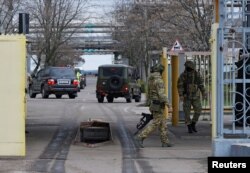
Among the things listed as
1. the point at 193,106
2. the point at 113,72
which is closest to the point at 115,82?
the point at 113,72

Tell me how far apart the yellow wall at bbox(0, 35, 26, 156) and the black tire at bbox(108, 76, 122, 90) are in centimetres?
2134

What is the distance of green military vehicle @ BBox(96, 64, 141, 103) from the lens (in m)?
33.4

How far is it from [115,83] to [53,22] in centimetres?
2226

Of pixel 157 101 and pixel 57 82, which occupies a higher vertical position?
pixel 157 101

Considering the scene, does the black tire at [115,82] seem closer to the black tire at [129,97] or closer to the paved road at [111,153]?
the black tire at [129,97]

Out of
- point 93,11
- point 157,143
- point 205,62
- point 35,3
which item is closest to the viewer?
point 157,143

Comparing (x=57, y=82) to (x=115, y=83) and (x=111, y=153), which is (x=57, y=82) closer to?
(x=115, y=83)

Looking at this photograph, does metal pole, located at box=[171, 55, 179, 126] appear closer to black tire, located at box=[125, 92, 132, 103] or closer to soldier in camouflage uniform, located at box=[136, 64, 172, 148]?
soldier in camouflage uniform, located at box=[136, 64, 172, 148]

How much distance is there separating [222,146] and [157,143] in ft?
16.8

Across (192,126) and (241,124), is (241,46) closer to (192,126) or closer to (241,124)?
(241,124)

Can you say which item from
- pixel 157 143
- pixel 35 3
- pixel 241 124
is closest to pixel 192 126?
pixel 157 143

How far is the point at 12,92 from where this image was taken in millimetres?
11898

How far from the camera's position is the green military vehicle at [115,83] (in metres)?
33.4

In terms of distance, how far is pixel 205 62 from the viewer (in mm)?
20688
